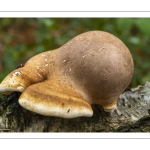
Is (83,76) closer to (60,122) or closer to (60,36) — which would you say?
(60,122)

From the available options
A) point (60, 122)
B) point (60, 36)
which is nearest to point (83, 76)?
point (60, 122)

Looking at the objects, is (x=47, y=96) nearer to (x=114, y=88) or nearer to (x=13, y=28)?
(x=114, y=88)

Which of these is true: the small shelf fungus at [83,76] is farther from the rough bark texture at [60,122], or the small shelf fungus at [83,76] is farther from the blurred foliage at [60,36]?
the blurred foliage at [60,36]

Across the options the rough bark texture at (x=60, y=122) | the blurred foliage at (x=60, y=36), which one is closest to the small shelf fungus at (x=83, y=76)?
the rough bark texture at (x=60, y=122)

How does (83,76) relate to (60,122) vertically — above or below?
above

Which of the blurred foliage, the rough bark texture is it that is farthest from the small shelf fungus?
the blurred foliage

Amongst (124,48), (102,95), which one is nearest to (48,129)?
(102,95)
